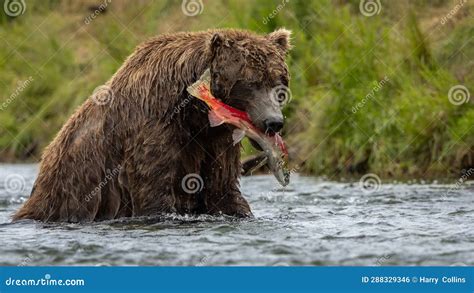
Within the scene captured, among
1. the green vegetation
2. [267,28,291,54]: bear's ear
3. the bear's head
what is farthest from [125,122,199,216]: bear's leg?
Result: the green vegetation

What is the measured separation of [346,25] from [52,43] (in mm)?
7040

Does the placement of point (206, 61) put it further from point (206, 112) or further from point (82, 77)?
point (82, 77)

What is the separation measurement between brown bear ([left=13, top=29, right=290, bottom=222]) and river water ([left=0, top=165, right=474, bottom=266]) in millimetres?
182

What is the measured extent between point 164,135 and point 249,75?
795 millimetres

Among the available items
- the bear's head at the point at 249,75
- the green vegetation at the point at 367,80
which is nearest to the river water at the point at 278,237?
the bear's head at the point at 249,75

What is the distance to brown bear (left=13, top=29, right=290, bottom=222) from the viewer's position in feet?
23.7

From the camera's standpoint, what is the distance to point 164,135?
7.39 m

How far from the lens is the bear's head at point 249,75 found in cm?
712

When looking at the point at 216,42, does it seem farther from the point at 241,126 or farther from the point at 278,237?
the point at 278,237

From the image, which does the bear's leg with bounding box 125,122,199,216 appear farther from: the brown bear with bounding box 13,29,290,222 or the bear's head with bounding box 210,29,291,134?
the bear's head with bounding box 210,29,291,134

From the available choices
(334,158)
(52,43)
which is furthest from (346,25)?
(52,43)

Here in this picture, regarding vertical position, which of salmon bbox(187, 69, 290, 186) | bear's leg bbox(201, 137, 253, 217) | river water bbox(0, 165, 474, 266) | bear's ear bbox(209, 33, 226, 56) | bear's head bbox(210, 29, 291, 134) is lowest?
river water bbox(0, 165, 474, 266)

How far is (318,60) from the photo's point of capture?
13.2 metres

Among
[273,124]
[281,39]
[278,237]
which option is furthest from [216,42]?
[278,237]
